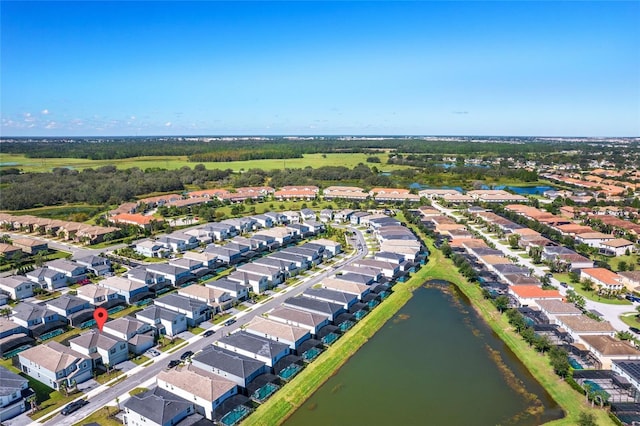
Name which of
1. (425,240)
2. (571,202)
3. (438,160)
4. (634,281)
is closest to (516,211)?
(571,202)

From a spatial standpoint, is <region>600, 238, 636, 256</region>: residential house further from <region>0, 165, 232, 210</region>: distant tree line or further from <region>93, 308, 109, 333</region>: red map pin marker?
<region>0, 165, 232, 210</region>: distant tree line

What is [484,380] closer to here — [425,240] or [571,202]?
[425,240]

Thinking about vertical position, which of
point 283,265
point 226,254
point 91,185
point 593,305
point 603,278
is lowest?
point 593,305

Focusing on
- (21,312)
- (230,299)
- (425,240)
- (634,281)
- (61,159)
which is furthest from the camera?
(61,159)

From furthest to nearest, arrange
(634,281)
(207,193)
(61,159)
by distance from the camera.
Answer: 1. (61,159)
2. (207,193)
3. (634,281)

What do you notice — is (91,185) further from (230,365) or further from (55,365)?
(230,365)

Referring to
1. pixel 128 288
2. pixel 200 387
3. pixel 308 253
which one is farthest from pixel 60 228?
pixel 200 387
